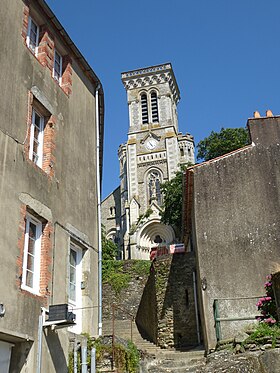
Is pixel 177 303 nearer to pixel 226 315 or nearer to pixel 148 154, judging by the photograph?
pixel 226 315

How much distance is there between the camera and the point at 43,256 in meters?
9.16

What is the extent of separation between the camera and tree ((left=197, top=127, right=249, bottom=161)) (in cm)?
3092

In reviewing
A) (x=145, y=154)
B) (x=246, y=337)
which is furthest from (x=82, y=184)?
(x=145, y=154)

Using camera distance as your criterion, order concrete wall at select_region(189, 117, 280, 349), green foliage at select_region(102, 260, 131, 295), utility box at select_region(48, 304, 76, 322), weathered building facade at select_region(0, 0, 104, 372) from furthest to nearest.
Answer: green foliage at select_region(102, 260, 131, 295) < concrete wall at select_region(189, 117, 280, 349) < utility box at select_region(48, 304, 76, 322) < weathered building facade at select_region(0, 0, 104, 372)

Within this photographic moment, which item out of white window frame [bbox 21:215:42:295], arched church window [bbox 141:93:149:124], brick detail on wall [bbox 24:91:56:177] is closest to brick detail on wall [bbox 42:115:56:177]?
brick detail on wall [bbox 24:91:56:177]

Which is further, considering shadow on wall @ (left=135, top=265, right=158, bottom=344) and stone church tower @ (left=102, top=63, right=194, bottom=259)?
stone church tower @ (left=102, top=63, right=194, bottom=259)

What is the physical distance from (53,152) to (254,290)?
7.22 meters

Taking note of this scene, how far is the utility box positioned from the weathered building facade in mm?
248

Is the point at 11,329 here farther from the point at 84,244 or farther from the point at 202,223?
the point at 202,223

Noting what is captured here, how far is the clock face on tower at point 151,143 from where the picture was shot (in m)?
53.8

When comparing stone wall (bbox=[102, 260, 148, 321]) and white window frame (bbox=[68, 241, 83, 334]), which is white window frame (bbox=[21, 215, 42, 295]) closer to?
white window frame (bbox=[68, 241, 83, 334])

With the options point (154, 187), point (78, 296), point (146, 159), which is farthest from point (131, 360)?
point (146, 159)

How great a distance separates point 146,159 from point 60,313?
44683 millimetres

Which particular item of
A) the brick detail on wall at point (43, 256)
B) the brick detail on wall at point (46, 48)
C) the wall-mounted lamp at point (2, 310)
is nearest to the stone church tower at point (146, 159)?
the brick detail on wall at point (46, 48)
